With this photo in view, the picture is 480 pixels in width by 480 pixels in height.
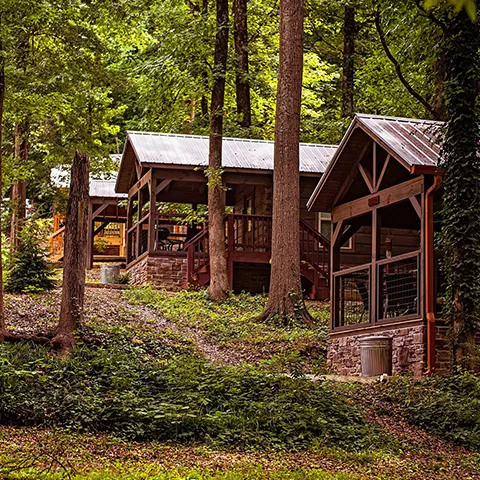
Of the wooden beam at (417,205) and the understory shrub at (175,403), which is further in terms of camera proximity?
the wooden beam at (417,205)

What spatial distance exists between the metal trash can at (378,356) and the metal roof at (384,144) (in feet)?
10.1

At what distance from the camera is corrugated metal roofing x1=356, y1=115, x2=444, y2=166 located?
15.5m

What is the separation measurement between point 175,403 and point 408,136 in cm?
774

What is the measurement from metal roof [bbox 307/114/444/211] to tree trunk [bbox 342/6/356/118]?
11.2m

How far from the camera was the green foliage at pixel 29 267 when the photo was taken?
70.2 ft

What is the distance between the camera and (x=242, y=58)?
31.1 metres

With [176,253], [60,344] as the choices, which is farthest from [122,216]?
[60,344]

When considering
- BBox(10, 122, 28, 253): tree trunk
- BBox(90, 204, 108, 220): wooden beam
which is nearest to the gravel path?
BBox(10, 122, 28, 253): tree trunk

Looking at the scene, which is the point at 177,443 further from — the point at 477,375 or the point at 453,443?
the point at 477,375

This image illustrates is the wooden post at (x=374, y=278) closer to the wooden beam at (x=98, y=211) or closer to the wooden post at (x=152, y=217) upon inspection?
the wooden post at (x=152, y=217)

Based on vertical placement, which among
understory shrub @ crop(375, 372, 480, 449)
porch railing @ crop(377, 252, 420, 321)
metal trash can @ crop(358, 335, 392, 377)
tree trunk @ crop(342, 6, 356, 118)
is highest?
tree trunk @ crop(342, 6, 356, 118)

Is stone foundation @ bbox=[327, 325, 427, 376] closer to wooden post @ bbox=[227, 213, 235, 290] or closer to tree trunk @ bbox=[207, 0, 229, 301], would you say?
tree trunk @ bbox=[207, 0, 229, 301]

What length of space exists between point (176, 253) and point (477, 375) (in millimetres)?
14963

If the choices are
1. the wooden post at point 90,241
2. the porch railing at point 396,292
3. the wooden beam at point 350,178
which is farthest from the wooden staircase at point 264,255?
the porch railing at point 396,292
